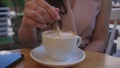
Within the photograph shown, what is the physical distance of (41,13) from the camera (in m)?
0.57

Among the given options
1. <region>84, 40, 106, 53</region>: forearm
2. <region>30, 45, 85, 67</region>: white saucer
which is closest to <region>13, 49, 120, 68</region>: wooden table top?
<region>30, 45, 85, 67</region>: white saucer

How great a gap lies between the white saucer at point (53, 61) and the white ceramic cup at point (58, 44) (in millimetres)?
16

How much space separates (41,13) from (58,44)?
0.10m

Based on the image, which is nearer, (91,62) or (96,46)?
(91,62)

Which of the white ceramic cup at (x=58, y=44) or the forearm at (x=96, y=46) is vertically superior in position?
the white ceramic cup at (x=58, y=44)

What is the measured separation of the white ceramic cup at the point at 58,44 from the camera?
0.52m

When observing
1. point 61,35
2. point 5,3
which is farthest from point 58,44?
point 5,3

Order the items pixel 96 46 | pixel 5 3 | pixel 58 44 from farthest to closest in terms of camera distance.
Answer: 1. pixel 5 3
2. pixel 96 46
3. pixel 58 44

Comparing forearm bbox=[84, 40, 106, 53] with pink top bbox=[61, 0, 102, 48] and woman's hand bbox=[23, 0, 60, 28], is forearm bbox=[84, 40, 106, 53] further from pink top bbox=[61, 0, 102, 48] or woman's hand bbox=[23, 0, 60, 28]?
woman's hand bbox=[23, 0, 60, 28]

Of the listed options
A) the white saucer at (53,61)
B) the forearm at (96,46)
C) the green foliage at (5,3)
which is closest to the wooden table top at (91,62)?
the white saucer at (53,61)

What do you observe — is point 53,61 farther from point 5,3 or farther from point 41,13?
point 5,3

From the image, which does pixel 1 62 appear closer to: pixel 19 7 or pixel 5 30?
pixel 19 7

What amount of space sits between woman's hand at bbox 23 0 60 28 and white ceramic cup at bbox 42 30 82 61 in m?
0.04

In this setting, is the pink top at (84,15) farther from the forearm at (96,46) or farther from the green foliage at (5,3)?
the green foliage at (5,3)
